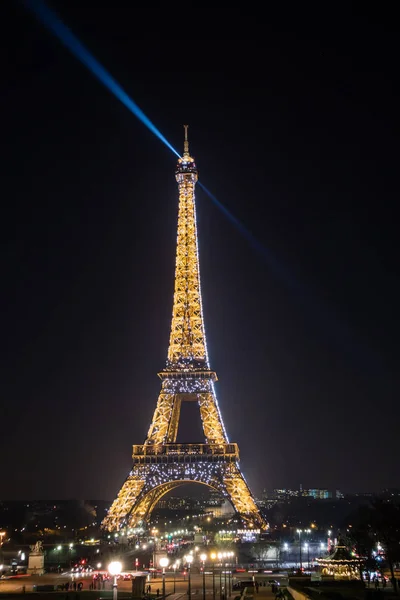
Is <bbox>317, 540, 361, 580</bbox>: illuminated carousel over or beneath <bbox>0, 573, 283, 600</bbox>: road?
over

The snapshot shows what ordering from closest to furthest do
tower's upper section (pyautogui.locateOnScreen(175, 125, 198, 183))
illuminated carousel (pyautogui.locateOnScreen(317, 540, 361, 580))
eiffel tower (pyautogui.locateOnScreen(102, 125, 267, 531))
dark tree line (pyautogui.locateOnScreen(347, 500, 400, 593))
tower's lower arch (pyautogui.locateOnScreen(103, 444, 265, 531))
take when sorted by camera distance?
1. illuminated carousel (pyautogui.locateOnScreen(317, 540, 361, 580))
2. dark tree line (pyautogui.locateOnScreen(347, 500, 400, 593))
3. eiffel tower (pyautogui.locateOnScreen(102, 125, 267, 531))
4. tower's lower arch (pyautogui.locateOnScreen(103, 444, 265, 531))
5. tower's upper section (pyautogui.locateOnScreen(175, 125, 198, 183))

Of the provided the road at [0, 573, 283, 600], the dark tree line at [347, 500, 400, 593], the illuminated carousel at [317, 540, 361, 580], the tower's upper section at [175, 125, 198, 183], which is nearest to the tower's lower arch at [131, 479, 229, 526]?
the dark tree line at [347, 500, 400, 593]

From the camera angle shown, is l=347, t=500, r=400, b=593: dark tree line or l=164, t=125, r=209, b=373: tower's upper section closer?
l=347, t=500, r=400, b=593: dark tree line

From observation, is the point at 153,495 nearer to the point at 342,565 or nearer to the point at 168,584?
the point at 168,584

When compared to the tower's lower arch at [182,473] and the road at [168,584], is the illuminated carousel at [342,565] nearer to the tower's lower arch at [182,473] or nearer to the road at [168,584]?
the road at [168,584]

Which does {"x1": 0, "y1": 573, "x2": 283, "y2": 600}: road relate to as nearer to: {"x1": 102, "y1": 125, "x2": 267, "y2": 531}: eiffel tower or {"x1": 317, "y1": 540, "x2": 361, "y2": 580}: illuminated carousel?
{"x1": 317, "y1": 540, "x2": 361, "y2": 580}: illuminated carousel

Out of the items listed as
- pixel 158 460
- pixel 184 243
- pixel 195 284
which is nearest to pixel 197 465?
pixel 158 460

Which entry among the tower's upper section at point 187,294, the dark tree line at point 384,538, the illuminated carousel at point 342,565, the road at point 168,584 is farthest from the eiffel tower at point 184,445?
the illuminated carousel at point 342,565
